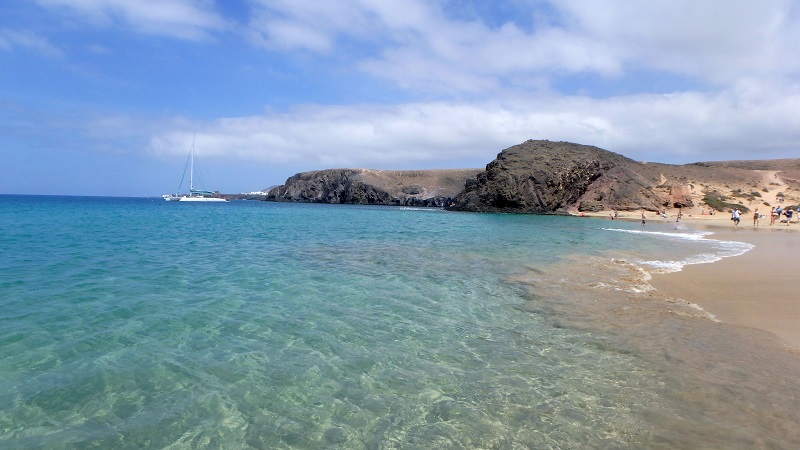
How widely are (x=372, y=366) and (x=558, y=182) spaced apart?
63060mm

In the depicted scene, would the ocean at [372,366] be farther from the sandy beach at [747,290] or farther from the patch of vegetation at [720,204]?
the patch of vegetation at [720,204]

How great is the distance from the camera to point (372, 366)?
627 cm

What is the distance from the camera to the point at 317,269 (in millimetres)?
14164

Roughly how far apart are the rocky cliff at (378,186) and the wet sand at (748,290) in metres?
84.8

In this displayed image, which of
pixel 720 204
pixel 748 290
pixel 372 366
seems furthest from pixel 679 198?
pixel 372 366

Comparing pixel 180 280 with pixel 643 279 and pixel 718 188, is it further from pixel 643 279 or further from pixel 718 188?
pixel 718 188

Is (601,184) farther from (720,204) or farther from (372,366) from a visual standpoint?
(372,366)

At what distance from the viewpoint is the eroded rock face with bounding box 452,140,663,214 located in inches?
2537

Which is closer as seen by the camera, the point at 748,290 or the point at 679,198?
the point at 748,290

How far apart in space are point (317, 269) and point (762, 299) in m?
11.6

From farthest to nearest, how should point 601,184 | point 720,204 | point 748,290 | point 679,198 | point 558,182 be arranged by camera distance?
point 601,184, point 679,198, point 558,182, point 720,204, point 748,290

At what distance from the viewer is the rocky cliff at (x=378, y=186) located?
110 m

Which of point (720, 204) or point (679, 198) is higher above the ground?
point (679, 198)

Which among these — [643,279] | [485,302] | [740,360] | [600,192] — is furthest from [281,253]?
[600,192]
